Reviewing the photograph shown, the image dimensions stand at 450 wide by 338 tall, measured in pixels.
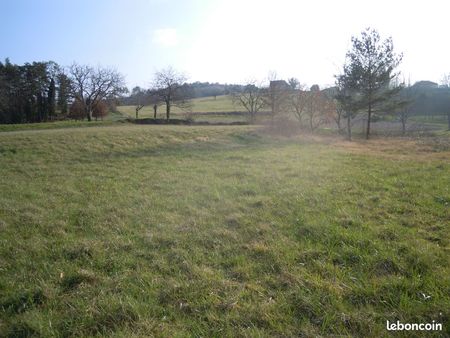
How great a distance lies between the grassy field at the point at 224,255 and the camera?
11.2 feet

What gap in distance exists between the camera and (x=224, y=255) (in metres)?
4.97

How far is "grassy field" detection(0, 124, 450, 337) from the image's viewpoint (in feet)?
11.2

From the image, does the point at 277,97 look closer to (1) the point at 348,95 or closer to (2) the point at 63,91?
(1) the point at 348,95

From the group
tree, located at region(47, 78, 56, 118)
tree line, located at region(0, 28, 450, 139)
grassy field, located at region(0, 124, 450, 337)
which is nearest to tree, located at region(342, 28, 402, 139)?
tree line, located at region(0, 28, 450, 139)

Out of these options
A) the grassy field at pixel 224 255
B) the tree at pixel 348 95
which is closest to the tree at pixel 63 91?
the tree at pixel 348 95

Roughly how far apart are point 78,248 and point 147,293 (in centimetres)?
190

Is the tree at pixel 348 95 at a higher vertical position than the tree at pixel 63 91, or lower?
lower

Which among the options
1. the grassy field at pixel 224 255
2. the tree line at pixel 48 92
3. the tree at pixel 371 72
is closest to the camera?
the grassy field at pixel 224 255

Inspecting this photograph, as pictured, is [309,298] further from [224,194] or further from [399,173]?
[399,173]

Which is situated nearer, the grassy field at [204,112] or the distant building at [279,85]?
the distant building at [279,85]

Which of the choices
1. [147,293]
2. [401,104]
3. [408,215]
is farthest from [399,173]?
[401,104]

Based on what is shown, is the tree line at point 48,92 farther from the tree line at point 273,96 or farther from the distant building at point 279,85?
the distant building at point 279,85

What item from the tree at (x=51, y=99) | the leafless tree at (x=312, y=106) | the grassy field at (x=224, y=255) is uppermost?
the tree at (x=51, y=99)

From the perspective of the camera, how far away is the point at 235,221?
21.3ft
